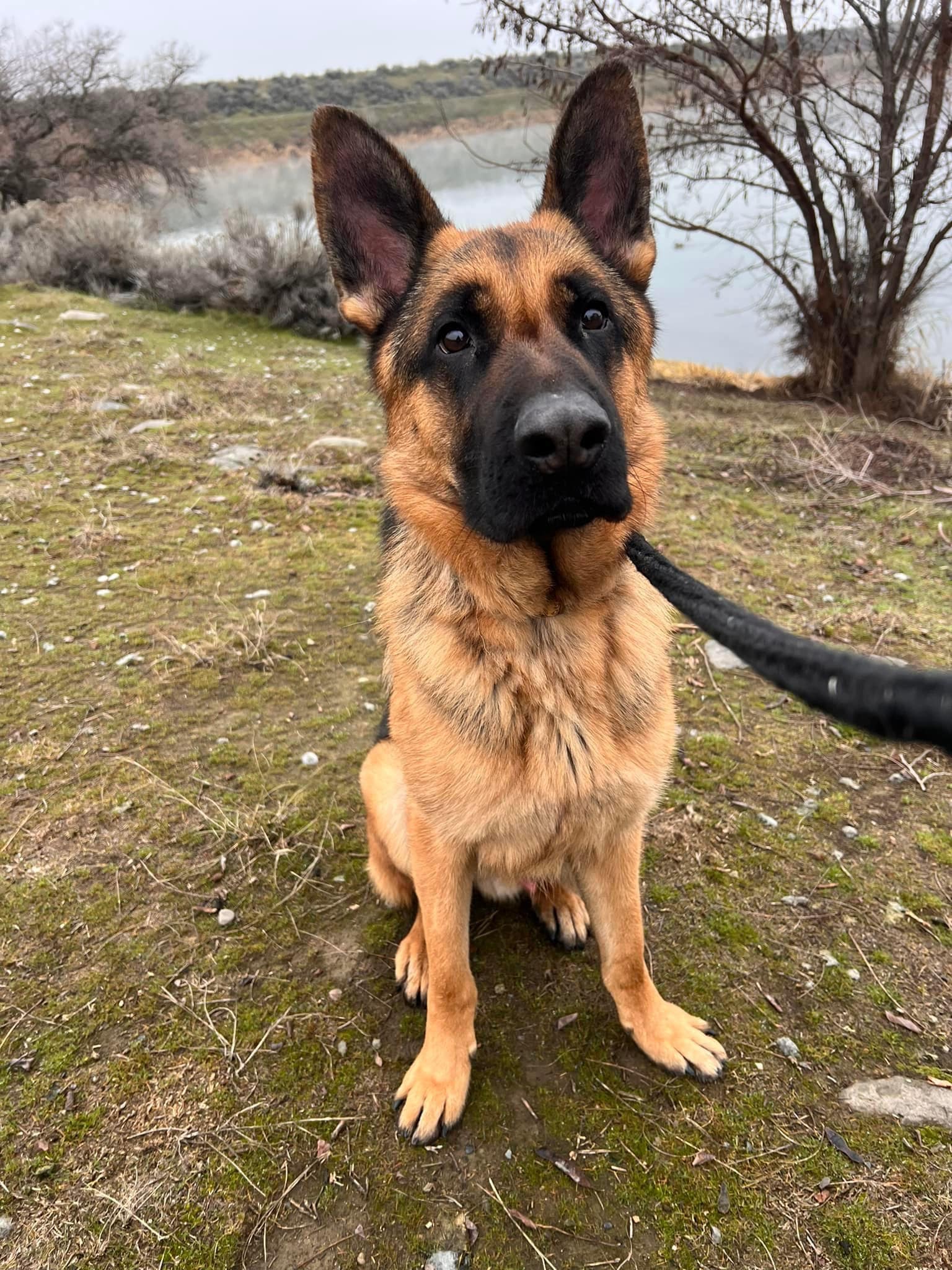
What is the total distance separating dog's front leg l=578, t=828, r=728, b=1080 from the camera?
7.96 feet

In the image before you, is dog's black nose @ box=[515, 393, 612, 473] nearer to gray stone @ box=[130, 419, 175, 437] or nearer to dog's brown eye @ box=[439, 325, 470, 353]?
dog's brown eye @ box=[439, 325, 470, 353]

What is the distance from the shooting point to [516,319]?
2287mm

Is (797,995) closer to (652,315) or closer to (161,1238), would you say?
(161,1238)

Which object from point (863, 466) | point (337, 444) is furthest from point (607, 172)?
point (863, 466)

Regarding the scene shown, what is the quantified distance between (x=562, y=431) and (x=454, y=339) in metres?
0.84

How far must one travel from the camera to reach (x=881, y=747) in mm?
3955

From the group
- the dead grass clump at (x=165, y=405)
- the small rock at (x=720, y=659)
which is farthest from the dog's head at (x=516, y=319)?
the dead grass clump at (x=165, y=405)

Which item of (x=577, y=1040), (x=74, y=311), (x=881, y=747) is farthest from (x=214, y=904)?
(x=74, y=311)

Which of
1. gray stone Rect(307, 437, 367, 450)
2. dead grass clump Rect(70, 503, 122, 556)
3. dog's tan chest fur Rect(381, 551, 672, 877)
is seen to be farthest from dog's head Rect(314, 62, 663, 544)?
gray stone Rect(307, 437, 367, 450)

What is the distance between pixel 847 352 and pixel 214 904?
10.9m

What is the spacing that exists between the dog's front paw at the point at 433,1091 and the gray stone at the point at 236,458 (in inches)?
232

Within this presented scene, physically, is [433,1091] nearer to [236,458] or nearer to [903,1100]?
[903,1100]

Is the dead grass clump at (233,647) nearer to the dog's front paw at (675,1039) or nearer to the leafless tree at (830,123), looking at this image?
the dog's front paw at (675,1039)

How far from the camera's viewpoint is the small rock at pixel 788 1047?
8.07 ft
